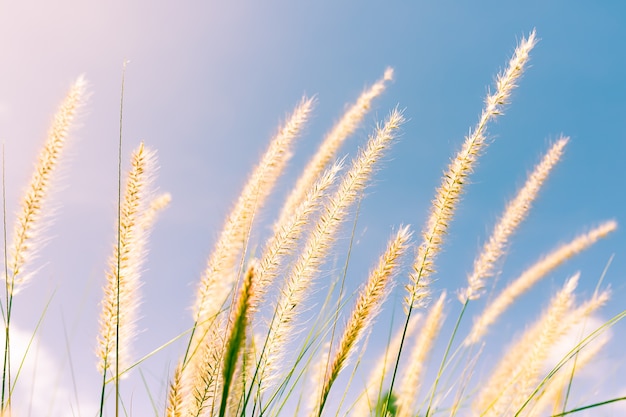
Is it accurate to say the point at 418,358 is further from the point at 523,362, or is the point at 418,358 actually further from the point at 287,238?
the point at 287,238

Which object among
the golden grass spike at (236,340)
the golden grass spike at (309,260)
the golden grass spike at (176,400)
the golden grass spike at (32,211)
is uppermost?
the golden grass spike at (32,211)

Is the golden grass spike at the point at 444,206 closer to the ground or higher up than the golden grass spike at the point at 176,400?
higher up

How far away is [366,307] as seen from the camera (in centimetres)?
217

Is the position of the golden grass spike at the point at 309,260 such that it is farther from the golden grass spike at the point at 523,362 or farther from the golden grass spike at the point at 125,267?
the golden grass spike at the point at 523,362

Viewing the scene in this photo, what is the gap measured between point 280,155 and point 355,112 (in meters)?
0.62

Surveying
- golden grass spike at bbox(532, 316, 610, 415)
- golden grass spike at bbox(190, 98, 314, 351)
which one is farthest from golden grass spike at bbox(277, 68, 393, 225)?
golden grass spike at bbox(532, 316, 610, 415)

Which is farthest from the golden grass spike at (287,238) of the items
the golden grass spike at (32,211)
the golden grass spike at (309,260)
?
the golden grass spike at (32,211)

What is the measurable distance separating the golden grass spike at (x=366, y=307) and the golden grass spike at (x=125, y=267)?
0.85 meters

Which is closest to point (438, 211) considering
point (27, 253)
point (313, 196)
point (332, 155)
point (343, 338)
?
point (313, 196)

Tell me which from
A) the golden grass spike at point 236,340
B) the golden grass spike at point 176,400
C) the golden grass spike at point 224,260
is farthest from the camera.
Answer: the golden grass spike at point 224,260

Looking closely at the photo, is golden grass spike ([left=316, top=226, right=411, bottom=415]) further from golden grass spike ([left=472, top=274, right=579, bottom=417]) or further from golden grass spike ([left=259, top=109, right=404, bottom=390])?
golden grass spike ([left=472, top=274, right=579, bottom=417])

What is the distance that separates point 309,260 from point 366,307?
263mm

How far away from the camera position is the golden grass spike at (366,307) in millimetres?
2115

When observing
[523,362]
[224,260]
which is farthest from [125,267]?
[523,362]
